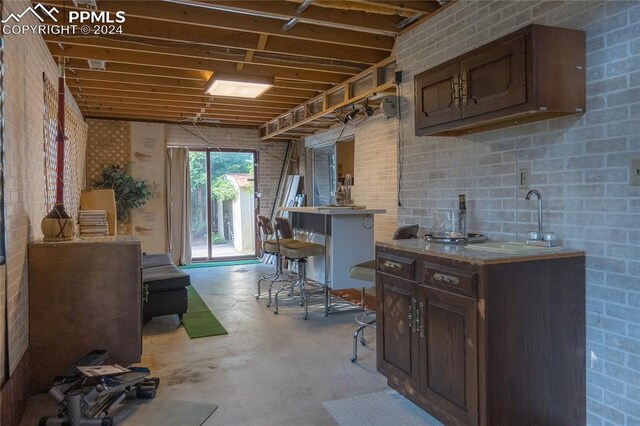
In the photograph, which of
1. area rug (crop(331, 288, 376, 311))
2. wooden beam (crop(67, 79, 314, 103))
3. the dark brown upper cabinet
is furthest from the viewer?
wooden beam (crop(67, 79, 314, 103))

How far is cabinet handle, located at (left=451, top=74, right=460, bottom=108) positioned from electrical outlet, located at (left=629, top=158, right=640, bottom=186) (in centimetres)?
98

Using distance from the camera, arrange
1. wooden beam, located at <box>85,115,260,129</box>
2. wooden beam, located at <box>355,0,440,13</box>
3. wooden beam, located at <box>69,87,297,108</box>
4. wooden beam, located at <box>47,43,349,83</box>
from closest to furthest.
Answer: wooden beam, located at <box>355,0,440,13</box> < wooden beam, located at <box>47,43,349,83</box> < wooden beam, located at <box>69,87,297,108</box> < wooden beam, located at <box>85,115,260,129</box>

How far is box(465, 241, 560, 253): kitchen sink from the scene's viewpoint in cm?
227

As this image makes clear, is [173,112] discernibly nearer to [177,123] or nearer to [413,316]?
[177,123]

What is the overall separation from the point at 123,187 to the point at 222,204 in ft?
6.49

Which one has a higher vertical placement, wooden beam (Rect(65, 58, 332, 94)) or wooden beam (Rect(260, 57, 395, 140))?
wooden beam (Rect(65, 58, 332, 94))

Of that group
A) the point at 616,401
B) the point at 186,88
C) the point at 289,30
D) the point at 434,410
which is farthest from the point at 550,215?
the point at 186,88

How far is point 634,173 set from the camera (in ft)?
6.73

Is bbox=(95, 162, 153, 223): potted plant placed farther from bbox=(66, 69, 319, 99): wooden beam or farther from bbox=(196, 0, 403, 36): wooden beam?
bbox=(196, 0, 403, 36): wooden beam

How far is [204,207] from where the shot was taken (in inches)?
343

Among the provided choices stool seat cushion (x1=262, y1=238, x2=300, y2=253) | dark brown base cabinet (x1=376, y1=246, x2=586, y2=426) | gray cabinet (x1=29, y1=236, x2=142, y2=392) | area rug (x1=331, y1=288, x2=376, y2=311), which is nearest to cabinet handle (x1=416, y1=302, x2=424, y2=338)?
dark brown base cabinet (x1=376, y1=246, x2=586, y2=426)

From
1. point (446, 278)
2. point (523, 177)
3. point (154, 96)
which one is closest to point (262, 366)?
point (446, 278)

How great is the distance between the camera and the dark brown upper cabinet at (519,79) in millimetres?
2193

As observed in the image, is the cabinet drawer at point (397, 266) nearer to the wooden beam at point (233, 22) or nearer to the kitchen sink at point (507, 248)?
the kitchen sink at point (507, 248)
